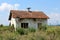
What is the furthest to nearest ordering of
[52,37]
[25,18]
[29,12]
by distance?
[29,12] < [25,18] < [52,37]

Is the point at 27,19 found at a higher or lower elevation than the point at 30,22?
higher

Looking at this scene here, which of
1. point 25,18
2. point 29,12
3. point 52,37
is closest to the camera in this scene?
point 52,37

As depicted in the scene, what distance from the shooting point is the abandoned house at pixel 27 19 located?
42.2 m

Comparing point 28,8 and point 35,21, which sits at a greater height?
point 28,8

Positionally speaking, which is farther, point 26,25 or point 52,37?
point 26,25

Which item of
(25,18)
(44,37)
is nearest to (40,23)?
(25,18)

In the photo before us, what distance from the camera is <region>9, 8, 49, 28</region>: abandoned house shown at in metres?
42.2

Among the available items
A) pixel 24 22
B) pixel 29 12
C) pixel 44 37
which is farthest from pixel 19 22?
pixel 44 37

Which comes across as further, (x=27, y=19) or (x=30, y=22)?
(x=30, y=22)

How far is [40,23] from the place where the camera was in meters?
43.6

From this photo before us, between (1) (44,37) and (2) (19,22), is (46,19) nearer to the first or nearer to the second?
(2) (19,22)

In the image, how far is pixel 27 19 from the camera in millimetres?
42594

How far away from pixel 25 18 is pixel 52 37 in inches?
1036

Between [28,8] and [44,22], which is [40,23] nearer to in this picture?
[44,22]
